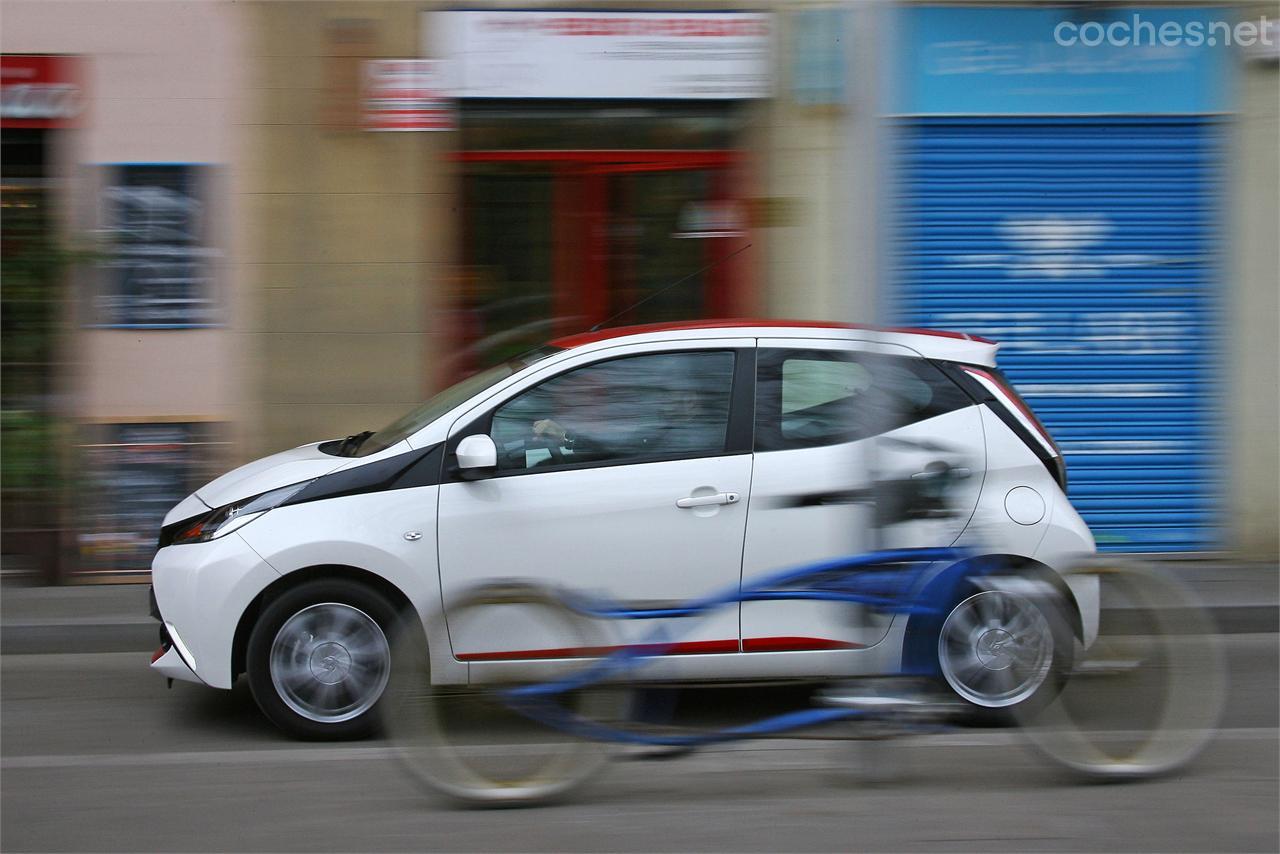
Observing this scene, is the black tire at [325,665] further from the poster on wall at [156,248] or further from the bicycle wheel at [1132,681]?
the poster on wall at [156,248]

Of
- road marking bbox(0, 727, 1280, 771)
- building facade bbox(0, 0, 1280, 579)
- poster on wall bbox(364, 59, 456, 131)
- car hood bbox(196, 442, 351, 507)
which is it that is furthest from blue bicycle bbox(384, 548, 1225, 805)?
poster on wall bbox(364, 59, 456, 131)

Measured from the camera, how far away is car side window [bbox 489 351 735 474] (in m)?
5.24

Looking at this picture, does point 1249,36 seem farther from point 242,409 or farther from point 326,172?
point 242,409

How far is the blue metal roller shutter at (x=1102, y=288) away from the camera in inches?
360

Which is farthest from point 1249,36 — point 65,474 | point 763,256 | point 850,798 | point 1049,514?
point 65,474

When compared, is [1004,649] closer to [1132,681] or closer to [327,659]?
[1132,681]

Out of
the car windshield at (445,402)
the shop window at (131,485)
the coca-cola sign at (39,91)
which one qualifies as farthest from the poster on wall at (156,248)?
the car windshield at (445,402)

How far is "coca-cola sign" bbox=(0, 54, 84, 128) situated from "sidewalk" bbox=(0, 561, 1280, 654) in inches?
118

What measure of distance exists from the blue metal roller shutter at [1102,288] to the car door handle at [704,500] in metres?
4.43

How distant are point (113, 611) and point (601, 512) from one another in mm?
3621

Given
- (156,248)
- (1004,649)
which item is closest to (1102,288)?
(1004,649)

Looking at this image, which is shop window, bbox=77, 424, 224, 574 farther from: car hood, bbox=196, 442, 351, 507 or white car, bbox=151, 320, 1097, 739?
white car, bbox=151, 320, 1097, 739

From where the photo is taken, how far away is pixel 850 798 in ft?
14.1

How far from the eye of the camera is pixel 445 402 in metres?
5.54
